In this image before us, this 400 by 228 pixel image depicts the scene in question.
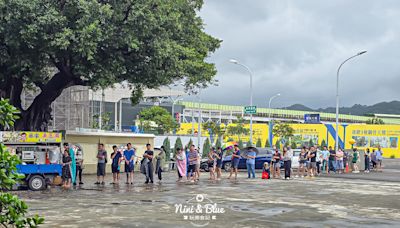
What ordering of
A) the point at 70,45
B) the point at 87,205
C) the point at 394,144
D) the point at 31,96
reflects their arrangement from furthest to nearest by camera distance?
the point at 394,144 → the point at 31,96 → the point at 70,45 → the point at 87,205

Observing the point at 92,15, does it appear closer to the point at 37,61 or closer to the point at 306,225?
the point at 37,61

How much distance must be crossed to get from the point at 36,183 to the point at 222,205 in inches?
300

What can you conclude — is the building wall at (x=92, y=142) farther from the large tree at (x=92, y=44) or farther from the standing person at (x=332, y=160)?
the standing person at (x=332, y=160)

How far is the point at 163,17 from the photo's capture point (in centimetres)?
1906

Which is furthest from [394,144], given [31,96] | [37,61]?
[37,61]

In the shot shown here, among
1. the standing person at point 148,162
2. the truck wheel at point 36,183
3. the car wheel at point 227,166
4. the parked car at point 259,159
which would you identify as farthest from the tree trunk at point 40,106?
the parked car at point 259,159

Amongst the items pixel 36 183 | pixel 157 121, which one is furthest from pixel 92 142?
pixel 157 121

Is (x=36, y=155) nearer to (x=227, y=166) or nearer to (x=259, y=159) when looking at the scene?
(x=227, y=166)

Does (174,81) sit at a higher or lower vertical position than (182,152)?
higher

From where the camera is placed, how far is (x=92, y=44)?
56.5 feet

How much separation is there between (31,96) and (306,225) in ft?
106

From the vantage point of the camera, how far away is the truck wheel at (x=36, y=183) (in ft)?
57.1

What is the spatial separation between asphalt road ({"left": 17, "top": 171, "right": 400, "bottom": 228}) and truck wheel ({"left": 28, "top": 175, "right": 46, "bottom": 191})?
0.47m

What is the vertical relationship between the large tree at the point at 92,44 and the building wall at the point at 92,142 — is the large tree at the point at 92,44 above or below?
above
